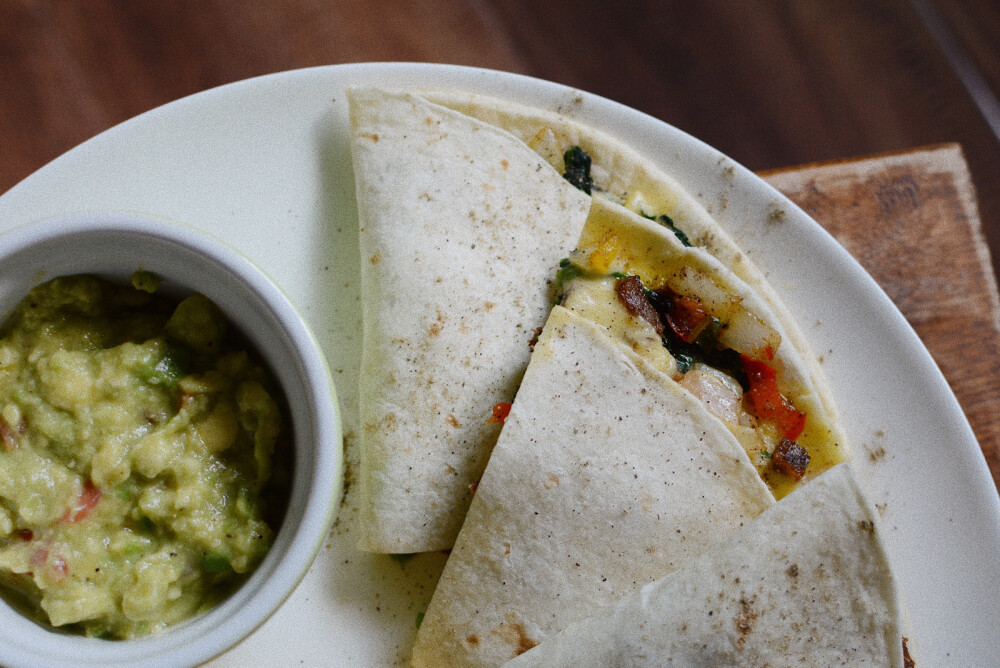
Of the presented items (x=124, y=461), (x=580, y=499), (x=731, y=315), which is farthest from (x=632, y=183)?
(x=124, y=461)

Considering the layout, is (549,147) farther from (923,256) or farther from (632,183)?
(923,256)

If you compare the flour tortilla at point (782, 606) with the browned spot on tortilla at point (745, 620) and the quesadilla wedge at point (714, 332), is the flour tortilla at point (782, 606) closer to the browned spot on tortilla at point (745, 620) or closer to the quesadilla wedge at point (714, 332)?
the browned spot on tortilla at point (745, 620)

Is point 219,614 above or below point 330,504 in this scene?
below

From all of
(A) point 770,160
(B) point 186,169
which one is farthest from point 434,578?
(A) point 770,160

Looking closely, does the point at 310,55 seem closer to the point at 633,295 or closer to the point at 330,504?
the point at 633,295

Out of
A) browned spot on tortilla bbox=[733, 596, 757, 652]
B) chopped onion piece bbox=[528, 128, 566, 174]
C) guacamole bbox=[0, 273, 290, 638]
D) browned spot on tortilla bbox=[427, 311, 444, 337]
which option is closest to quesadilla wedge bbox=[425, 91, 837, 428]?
chopped onion piece bbox=[528, 128, 566, 174]

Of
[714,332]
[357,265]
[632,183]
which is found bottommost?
[357,265]

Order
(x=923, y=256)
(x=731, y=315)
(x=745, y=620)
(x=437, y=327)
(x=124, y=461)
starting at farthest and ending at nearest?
(x=923, y=256) < (x=731, y=315) < (x=437, y=327) < (x=745, y=620) < (x=124, y=461)
